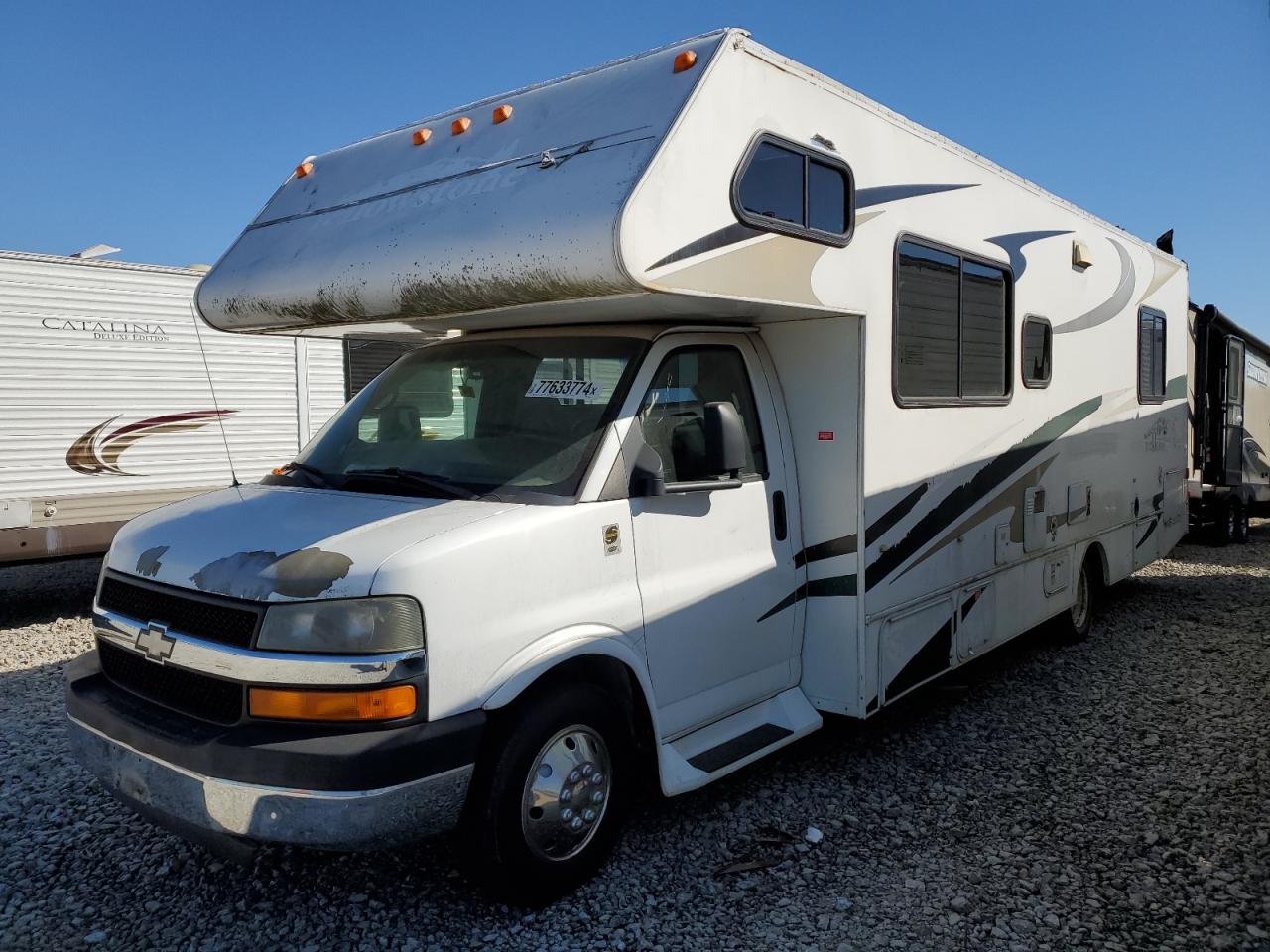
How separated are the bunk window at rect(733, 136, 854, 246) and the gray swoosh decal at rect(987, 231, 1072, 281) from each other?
5.76 feet

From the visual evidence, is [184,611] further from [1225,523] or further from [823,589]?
[1225,523]

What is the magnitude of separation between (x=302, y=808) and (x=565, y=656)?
980 millimetres

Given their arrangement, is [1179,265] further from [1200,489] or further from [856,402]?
[856,402]

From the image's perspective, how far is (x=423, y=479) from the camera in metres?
3.84

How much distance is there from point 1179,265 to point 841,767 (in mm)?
6608

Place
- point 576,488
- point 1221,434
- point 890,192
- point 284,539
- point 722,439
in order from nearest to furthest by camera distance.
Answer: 1. point 284,539
2. point 576,488
3. point 722,439
4. point 890,192
5. point 1221,434

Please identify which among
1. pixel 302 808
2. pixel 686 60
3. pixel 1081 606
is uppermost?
pixel 686 60

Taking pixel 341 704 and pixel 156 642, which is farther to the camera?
pixel 156 642

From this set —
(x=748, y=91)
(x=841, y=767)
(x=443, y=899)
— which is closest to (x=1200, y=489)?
(x=841, y=767)

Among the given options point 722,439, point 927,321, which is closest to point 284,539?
point 722,439

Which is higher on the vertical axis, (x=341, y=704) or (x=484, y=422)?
(x=484, y=422)

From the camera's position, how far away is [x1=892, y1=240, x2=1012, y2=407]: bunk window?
496cm

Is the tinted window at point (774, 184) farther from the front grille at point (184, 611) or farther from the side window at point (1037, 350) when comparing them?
the side window at point (1037, 350)

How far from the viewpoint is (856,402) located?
4578mm
